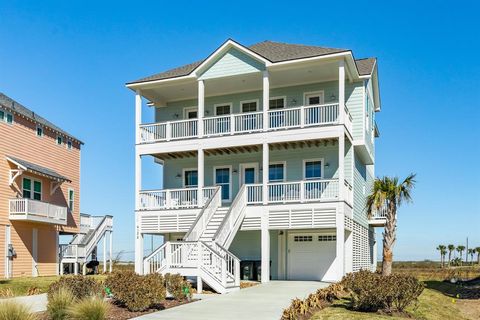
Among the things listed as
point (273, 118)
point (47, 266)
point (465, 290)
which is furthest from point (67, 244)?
point (465, 290)

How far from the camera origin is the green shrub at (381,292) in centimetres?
1328

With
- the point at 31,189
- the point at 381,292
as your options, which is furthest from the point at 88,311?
the point at 31,189

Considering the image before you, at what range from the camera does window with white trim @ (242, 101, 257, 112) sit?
1016 inches

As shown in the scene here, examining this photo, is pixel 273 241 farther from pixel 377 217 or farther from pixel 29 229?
pixel 29 229

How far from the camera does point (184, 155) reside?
2625 centimetres

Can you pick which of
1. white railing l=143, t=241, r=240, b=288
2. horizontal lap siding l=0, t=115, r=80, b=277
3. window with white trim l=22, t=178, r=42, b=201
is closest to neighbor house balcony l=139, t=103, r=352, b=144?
white railing l=143, t=241, r=240, b=288

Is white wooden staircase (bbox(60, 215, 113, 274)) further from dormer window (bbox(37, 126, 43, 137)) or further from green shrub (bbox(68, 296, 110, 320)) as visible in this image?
green shrub (bbox(68, 296, 110, 320))

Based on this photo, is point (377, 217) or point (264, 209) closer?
point (264, 209)

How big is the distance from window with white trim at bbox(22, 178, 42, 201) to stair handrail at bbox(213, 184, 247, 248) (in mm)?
14289

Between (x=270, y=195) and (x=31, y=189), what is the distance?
15.3m

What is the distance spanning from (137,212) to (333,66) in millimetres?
10951

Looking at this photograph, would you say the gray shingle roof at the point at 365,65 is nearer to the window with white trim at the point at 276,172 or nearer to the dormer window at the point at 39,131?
the window with white trim at the point at 276,172

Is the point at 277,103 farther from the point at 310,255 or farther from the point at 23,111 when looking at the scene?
the point at 23,111

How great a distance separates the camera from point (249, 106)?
25.9 m
